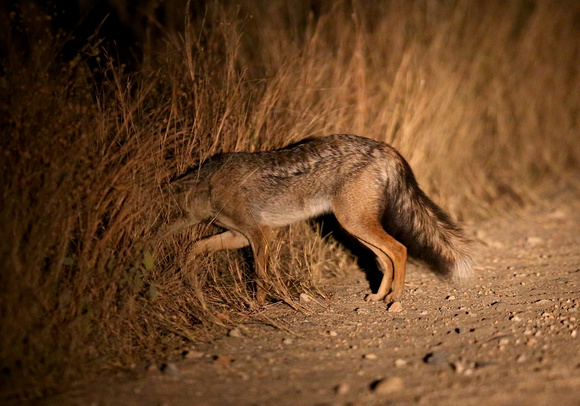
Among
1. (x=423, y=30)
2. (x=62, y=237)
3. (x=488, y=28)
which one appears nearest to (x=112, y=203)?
(x=62, y=237)

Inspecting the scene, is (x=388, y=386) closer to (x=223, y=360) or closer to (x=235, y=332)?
(x=223, y=360)

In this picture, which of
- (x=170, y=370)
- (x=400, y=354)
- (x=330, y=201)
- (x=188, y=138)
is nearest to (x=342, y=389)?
(x=400, y=354)

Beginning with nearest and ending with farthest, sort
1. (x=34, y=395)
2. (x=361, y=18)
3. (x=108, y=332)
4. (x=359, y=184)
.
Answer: (x=34, y=395)
(x=108, y=332)
(x=359, y=184)
(x=361, y=18)

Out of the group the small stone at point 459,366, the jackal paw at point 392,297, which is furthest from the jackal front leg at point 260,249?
the small stone at point 459,366

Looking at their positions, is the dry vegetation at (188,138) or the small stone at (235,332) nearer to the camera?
the dry vegetation at (188,138)

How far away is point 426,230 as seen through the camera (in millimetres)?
5492

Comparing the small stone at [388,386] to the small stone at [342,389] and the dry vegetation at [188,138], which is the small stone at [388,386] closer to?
the small stone at [342,389]

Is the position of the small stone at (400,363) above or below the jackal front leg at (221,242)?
above

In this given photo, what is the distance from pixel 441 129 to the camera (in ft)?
26.5

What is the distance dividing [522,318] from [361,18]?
4831 millimetres

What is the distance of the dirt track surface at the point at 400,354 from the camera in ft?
11.2

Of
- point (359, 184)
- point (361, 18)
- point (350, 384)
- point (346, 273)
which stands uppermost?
point (361, 18)

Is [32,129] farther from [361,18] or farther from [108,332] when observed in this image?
[361,18]

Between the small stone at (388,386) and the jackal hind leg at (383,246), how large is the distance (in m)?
1.79
